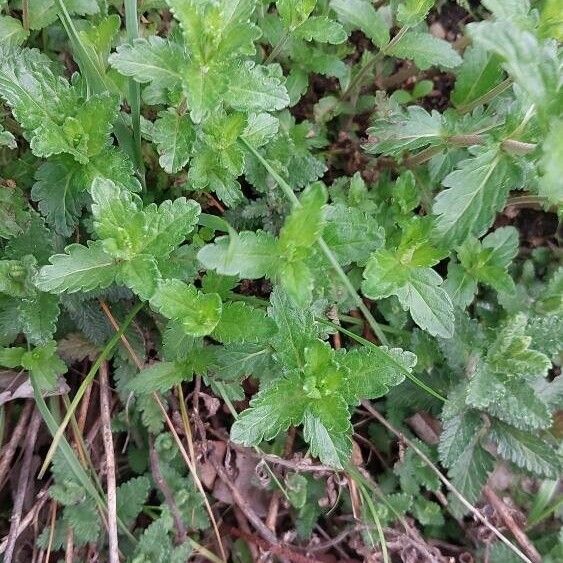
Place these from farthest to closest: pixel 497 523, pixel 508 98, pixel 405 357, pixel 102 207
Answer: pixel 497 523 → pixel 508 98 → pixel 405 357 → pixel 102 207

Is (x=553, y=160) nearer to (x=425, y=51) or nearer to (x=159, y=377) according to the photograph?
(x=425, y=51)

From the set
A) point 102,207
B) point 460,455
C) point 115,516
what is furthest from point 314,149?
point 115,516

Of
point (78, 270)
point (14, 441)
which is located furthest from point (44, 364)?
point (78, 270)

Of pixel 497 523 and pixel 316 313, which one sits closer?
pixel 316 313

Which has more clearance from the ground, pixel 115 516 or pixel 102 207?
pixel 102 207

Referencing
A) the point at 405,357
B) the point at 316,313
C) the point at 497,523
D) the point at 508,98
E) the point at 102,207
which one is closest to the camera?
the point at 102,207

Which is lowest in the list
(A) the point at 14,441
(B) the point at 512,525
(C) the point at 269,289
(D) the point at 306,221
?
(B) the point at 512,525

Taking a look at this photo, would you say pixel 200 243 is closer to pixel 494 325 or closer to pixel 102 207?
pixel 102 207
